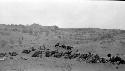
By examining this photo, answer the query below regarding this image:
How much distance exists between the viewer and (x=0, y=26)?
32.6m

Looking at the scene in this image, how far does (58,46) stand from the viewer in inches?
934

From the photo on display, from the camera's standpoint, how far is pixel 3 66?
16.5 m

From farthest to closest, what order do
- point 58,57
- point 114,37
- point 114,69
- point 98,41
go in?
point 114,37
point 98,41
point 58,57
point 114,69

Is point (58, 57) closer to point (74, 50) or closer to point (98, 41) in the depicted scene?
point (74, 50)

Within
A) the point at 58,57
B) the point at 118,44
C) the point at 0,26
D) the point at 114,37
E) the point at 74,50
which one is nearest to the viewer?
the point at 58,57

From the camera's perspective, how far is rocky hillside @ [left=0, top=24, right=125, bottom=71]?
59.4ft

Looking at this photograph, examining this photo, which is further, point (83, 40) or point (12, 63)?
point (83, 40)

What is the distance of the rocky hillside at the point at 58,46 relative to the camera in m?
18.1

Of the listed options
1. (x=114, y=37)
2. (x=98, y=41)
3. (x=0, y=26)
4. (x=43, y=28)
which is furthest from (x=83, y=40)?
(x=0, y=26)

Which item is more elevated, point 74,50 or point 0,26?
point 0,26

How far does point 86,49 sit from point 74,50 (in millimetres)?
1394

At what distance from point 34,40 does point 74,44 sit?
4658 millimetres

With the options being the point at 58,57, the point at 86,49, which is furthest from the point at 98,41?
the point at 58,57

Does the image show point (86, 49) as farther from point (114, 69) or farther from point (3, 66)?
point (3, 66)
